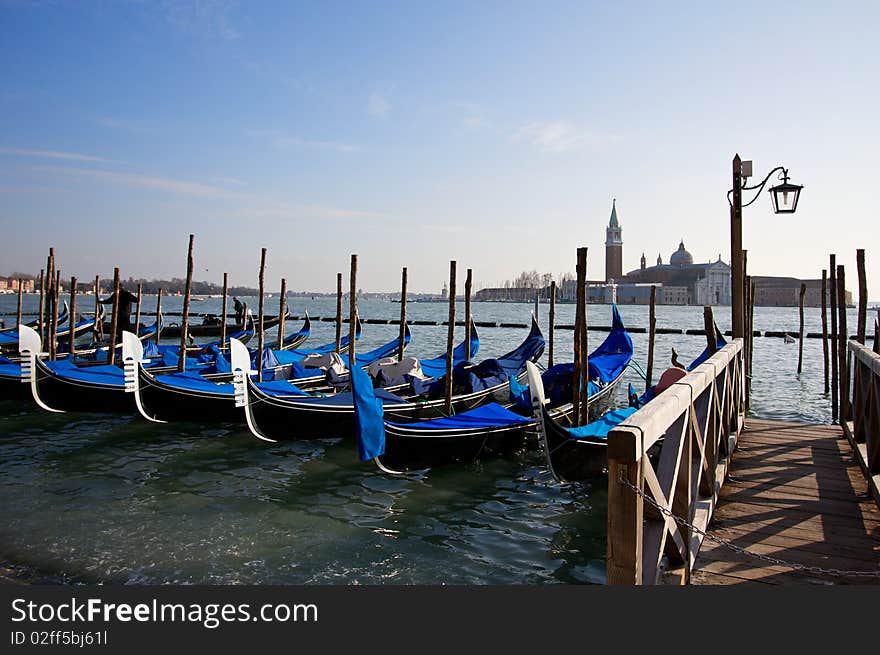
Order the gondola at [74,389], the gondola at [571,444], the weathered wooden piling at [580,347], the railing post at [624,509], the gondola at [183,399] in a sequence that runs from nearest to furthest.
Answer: the railing post at [624,509] → the gondola at [571,444] → the weathered wooden piling at [580,347] → the gondola at [183,399] → the gondola at [74,389]

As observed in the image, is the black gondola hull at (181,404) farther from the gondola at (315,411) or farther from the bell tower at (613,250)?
the bell tower at (613,250)

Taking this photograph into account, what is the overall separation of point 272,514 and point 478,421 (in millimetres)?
1993

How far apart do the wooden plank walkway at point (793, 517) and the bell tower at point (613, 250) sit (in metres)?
92.4

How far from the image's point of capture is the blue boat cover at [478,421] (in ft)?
18.9

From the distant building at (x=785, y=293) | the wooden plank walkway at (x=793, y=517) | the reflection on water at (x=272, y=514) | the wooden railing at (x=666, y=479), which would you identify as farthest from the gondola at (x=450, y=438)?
the distant building at (x=785, y=293)

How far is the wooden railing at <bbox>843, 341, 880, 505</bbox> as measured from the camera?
10.3ft

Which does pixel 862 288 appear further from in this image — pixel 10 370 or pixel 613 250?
pixel 613 250

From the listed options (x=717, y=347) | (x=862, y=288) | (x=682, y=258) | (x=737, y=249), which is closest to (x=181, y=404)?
(x=717, y=347)

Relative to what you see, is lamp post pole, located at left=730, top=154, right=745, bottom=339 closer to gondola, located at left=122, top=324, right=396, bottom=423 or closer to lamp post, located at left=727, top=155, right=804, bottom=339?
lamp post, located at left=727, top=155, right=804, bottom=339

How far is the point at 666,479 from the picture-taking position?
2096mm

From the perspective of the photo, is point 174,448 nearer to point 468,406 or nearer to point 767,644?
point 468,406

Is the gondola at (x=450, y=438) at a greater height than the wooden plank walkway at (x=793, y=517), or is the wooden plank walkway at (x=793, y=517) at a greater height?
the wooden plank walkway at (x=793, y=517)

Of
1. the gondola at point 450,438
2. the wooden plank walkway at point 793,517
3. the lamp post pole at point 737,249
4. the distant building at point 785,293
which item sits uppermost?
the distant building at point 785,293

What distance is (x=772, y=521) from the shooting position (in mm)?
2945
